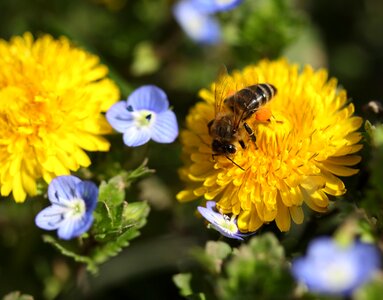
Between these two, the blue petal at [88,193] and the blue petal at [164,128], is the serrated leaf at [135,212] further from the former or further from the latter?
the blue petal at [164,128]

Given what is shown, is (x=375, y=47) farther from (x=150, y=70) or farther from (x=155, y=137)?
(x=155, y=137)

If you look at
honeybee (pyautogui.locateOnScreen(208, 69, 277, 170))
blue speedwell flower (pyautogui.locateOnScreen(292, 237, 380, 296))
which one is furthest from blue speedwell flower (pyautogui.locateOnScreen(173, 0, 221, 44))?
blue speedwell flower (pyautogui.locateOnScreen(292, 237, 380, 296))

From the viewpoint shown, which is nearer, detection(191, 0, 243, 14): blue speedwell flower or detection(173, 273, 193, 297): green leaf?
detection(173, 273, 193, 297): green leaf

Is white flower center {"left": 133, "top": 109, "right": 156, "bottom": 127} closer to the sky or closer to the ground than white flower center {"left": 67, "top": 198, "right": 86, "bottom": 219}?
closer to the sky

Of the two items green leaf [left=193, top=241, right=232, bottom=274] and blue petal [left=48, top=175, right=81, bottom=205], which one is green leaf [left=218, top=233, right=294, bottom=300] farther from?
blue petal [left=48, top=175, right=81, bottom=205]

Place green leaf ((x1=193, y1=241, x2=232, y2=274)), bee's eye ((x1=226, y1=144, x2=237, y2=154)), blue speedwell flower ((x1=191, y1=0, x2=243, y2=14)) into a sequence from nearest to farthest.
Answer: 1. green leaf ((x1=193, y1=241, x2=232, y2=274))
2. bee's eye ((x1=226, y1=144, x2=237, y2=154))
3. blue speedwell flower ((x1=191, y1=0, x2=243, y2=14))

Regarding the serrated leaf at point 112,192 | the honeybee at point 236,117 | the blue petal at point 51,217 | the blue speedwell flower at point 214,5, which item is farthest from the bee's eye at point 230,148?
the blue speedwell flower at point 214,5

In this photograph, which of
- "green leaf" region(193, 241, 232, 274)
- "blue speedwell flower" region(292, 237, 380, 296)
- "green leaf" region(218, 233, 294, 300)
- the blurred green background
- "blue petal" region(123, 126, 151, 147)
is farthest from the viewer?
the blurred green background
